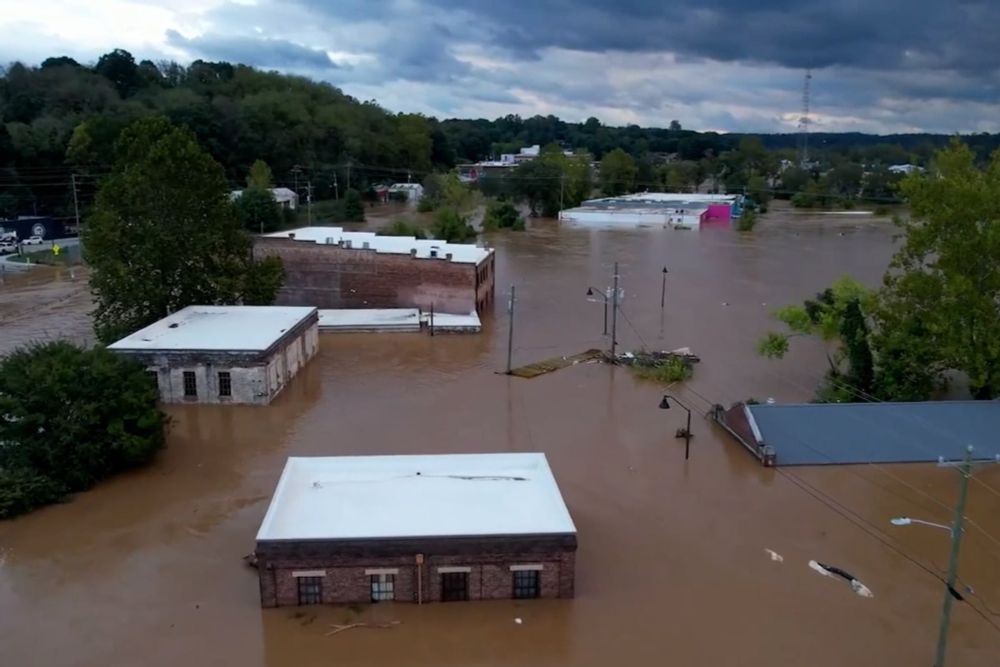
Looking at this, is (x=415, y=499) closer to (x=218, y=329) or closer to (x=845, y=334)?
(x=218, y=329)

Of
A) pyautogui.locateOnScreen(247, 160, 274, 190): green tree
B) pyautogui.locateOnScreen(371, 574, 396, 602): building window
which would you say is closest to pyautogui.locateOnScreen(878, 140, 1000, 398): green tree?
pyautogui.locateOnScreen(371, 574, 396, 602): building window

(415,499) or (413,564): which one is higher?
(415,499)

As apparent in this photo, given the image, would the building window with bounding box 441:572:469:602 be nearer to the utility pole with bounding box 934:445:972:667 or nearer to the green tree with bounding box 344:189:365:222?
the utility pole with bounding box 934:445:972:667

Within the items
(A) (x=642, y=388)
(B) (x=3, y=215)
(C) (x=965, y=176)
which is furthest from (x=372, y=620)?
(B) (x=3, y=215)

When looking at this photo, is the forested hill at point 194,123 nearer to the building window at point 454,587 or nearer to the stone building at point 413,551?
the stone building at point 413,551

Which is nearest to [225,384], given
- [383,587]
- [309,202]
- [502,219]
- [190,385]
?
[190,385]

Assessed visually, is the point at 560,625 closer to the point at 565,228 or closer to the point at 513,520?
the point at 513,520

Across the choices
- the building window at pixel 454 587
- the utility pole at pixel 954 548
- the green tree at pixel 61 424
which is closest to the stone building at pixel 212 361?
the green tree at pixel 61 424
